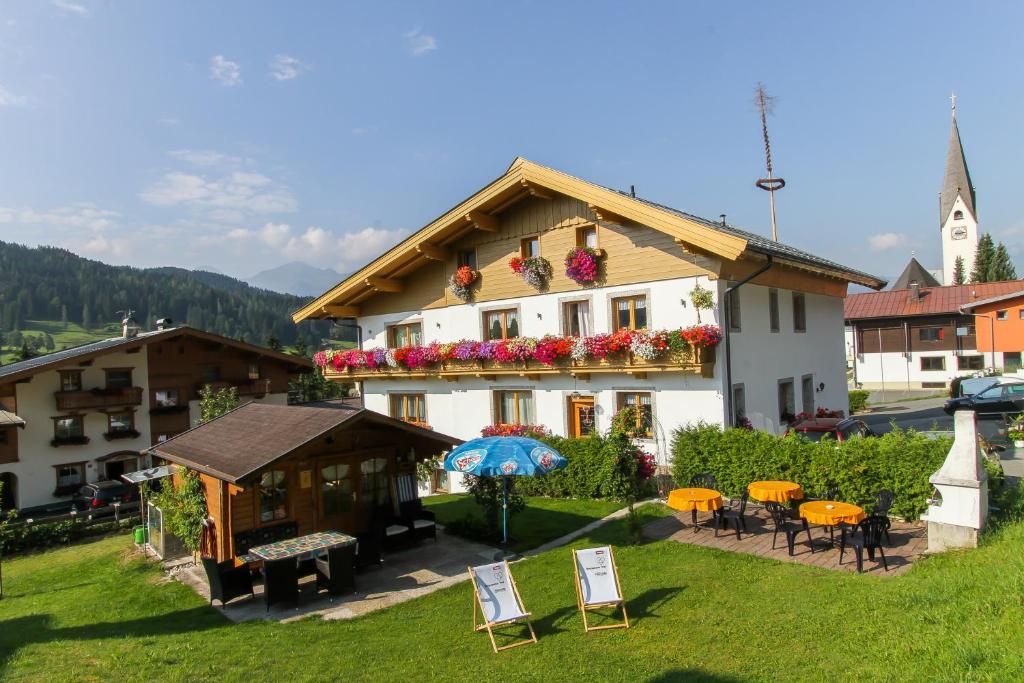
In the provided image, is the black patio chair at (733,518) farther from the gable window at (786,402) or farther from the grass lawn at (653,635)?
the gable window at (786,402)

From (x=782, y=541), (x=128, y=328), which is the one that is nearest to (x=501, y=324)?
(x=782, y=541)

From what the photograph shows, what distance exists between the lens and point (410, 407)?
23.5 meters

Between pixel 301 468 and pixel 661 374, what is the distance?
9412 millimetres

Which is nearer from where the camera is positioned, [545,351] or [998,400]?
[545,351]

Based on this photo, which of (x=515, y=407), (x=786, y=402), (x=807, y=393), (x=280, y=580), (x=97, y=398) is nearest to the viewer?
(x=280, y=580)

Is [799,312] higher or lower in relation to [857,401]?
higher

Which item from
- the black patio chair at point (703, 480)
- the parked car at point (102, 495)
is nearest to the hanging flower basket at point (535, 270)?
the black patio chair at point (703, 480)

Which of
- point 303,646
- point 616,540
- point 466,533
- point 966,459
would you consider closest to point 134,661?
point 303,646

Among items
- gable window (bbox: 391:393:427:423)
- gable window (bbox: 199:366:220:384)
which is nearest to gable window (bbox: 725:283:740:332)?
gable window (bbox: 391:393:427:423)

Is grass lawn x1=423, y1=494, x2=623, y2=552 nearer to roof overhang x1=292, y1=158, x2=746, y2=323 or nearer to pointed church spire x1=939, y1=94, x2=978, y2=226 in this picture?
roof overhang x1=292, y1=158, x2=746, y2=323

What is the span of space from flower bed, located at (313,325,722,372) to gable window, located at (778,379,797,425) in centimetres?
459

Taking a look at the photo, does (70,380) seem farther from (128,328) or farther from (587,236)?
(587,236)

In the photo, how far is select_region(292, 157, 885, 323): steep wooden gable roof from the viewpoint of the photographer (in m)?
15.3

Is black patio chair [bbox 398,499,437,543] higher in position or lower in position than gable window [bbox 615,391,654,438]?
lower
